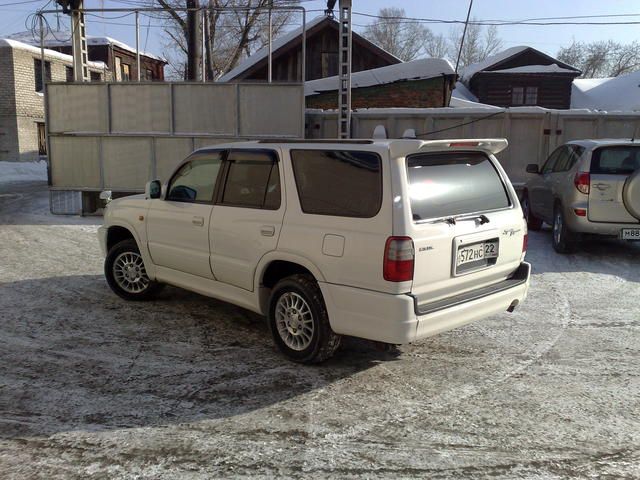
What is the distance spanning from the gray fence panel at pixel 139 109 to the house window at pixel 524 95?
81.8ft

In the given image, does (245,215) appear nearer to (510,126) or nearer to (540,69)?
(510,126)

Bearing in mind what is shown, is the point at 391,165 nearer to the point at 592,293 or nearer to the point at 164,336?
the point at 164,336

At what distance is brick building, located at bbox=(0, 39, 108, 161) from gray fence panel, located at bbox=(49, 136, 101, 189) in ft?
54.5

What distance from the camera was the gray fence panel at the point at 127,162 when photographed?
11641 millimetres

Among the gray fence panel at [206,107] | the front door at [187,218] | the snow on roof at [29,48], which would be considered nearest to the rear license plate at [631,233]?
the front door at [187,218]

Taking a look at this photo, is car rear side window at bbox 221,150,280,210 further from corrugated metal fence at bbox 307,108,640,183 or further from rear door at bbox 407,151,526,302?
corrugated metal fence at bbox 307,108,640,183

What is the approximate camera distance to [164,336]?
5.20 metres

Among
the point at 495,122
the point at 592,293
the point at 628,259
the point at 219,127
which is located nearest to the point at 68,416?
the point at 592,293

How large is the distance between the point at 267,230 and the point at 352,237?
0.86 metres

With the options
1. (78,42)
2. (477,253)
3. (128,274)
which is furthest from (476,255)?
(78,42)

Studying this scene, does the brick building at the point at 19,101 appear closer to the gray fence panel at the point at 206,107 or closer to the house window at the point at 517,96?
the gray fence panel at the point at 206,107

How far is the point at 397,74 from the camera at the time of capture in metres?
16.5

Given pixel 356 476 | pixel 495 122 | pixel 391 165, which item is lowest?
pixel 356 476

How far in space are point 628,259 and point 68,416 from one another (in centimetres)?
773
